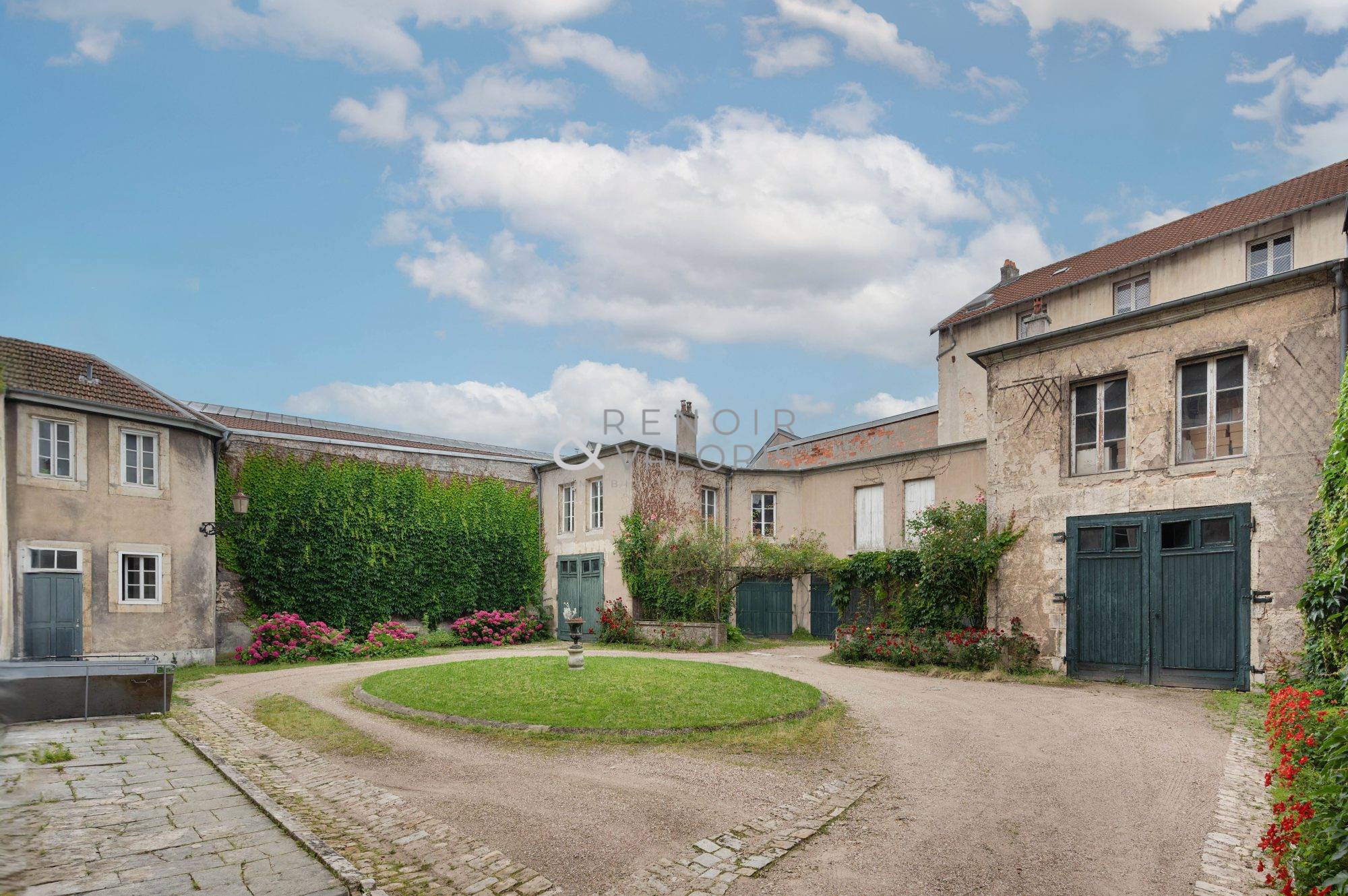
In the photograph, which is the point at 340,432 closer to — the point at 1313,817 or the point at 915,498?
the point at 915,498

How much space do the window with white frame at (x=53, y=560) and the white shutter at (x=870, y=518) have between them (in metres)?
17.4

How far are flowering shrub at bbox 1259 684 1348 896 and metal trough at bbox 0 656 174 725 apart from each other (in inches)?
412

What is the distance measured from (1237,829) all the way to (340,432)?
82.3ft

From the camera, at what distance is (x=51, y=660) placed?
10.1m

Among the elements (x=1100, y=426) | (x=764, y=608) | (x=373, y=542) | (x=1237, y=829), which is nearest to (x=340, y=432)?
(x=373, y=542)

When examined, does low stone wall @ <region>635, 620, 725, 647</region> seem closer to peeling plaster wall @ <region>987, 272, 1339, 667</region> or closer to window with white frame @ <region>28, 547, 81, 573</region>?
peeling plaster wall @ <region>987, 272, 1339, 667</region>

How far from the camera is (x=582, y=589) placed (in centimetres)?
2066

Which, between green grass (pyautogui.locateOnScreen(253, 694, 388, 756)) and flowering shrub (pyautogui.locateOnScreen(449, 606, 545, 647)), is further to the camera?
flowering shrub (pyautogui.locateOnScreen(449, 606, 545, 647))

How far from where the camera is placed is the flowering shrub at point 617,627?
1884cm

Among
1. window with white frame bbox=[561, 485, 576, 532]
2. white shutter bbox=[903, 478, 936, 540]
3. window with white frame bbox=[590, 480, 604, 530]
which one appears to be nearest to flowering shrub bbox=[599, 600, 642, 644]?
window with white frame bbox=[590, 480, 604, 530]

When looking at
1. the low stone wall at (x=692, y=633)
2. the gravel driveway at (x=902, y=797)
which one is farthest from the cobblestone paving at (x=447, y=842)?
the low stone wall at (x=692, y=633)

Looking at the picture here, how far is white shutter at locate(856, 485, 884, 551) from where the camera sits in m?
21.0

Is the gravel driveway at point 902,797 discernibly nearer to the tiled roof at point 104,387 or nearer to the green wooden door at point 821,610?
the tiled roof at point 104,387

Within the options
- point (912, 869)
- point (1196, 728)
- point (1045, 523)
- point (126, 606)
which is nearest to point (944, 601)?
point (1045, 523)
